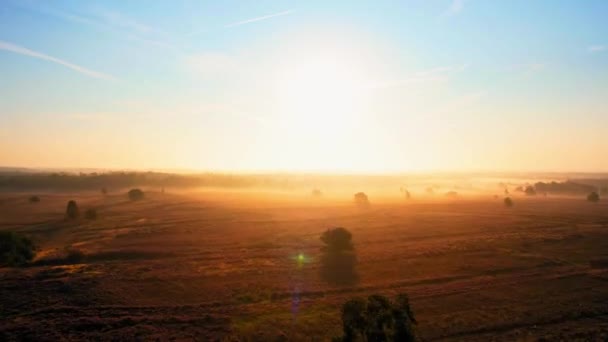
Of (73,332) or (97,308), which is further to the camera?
(97,308)

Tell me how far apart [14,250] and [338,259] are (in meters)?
32.3

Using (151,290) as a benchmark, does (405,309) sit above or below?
above

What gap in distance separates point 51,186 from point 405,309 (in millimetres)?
174545

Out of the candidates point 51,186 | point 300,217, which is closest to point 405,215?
point 300,217

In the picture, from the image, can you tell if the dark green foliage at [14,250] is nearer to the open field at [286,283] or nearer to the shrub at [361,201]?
the open field at [286,283]

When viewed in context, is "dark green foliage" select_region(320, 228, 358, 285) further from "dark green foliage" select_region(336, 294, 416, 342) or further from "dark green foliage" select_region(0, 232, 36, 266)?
"dark green foliage" select_region(0, 232, 36, 266)

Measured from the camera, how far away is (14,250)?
3700 centimetres

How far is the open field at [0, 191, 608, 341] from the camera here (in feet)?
74.5

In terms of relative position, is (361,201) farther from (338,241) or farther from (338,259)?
(338,259)

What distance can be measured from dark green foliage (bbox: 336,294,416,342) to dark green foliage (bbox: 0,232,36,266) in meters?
34.4

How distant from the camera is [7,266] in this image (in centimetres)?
3550

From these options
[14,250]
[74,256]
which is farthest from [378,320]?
[14,250]

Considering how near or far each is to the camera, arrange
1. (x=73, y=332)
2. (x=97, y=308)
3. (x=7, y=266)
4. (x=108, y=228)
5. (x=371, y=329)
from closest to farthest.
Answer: (x=371, y=329)
(x=73, y=332)
(x=97, y=308)
(x=7, y=266)
(x=108, y=228)

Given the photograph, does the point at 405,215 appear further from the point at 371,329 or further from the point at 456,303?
the point at 371,329
